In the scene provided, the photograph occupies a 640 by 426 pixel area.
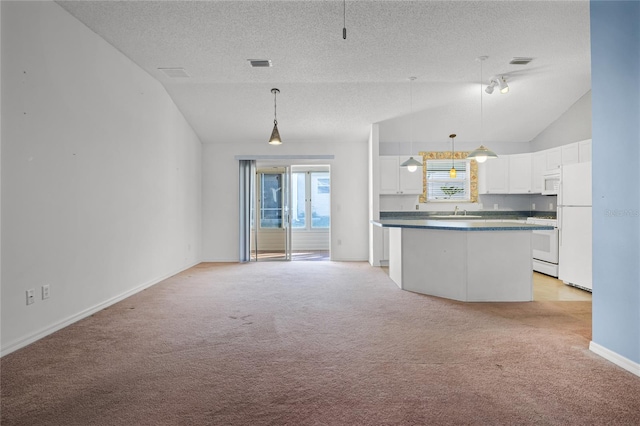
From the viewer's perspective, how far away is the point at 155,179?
5336 mm

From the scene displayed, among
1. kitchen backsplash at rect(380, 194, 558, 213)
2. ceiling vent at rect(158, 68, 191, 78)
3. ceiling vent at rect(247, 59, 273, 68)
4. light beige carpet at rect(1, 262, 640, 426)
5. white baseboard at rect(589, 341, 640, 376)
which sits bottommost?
light beige carpet at rect(1, 262, 640, 426)

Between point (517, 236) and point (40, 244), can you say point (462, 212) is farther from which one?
point (40, 244)

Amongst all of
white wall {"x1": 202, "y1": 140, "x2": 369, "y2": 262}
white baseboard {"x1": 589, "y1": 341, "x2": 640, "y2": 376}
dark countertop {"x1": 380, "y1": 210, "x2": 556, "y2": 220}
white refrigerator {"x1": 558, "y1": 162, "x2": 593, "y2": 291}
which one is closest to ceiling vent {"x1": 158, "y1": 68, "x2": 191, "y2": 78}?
white wall {"x1": 202, "y1": 140, "x2": 369, "y2": 262}

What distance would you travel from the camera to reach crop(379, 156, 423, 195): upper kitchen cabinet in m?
7.24

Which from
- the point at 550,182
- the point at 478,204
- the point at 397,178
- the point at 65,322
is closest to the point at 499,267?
the point at 550,182

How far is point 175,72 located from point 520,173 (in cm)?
617

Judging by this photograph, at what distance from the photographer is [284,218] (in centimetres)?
782

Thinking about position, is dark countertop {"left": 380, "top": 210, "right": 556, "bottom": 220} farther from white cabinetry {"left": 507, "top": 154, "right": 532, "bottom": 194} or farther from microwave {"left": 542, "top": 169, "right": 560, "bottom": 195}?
microwave {"left": 542, "top": 169, "right": 560, "bottom": 195}

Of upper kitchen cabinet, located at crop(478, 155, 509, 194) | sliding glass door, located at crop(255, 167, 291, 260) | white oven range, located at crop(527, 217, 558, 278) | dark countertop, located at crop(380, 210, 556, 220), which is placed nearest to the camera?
white oven range, located at crop(527, 217, 558, 278)

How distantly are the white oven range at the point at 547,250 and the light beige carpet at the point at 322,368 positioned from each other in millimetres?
1555

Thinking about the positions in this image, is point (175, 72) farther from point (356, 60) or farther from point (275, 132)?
point (356, 60)

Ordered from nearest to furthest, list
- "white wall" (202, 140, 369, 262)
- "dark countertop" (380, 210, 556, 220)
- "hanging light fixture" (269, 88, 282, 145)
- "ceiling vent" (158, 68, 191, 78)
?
"ceiling vent" (158, 68, 191, 78) → "hanging light fixture" (269, 88, 282, 145) → "dark countertop" (380, 210, 556, 220) → "white wall" (202, 140, 369, 262)

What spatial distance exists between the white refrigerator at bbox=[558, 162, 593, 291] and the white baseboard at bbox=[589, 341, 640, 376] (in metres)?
2.36

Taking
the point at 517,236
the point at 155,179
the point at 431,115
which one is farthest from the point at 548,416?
the point at 431,115
